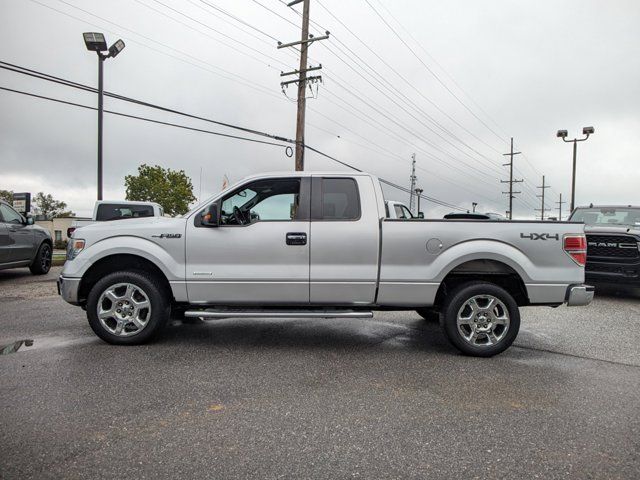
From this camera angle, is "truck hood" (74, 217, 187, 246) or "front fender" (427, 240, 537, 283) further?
"truck hood" (74, 217, 187, 246)

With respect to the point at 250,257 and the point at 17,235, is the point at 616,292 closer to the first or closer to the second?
the point at 250,257

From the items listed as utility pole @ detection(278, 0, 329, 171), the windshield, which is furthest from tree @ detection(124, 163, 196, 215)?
the windshield

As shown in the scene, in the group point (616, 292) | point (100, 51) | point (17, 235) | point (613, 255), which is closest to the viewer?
point (613, 255)

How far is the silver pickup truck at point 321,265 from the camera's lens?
4.75 m

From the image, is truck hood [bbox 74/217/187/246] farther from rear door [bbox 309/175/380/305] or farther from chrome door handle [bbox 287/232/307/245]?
rear door [bbox 309/175/380/305]

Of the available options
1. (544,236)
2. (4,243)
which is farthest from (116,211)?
(544,236)

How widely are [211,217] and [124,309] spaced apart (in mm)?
1440

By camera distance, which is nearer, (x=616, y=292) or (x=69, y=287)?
(x=69, y=287)

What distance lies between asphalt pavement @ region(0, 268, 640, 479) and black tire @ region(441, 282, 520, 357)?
0.15 metres

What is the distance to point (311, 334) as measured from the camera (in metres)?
5.74

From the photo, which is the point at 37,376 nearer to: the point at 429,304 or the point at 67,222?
the point at 429,304

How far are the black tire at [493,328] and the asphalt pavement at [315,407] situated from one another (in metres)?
0.15

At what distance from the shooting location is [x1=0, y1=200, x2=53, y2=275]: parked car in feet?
31.9

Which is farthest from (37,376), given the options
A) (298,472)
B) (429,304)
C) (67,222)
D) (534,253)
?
(67,222)
